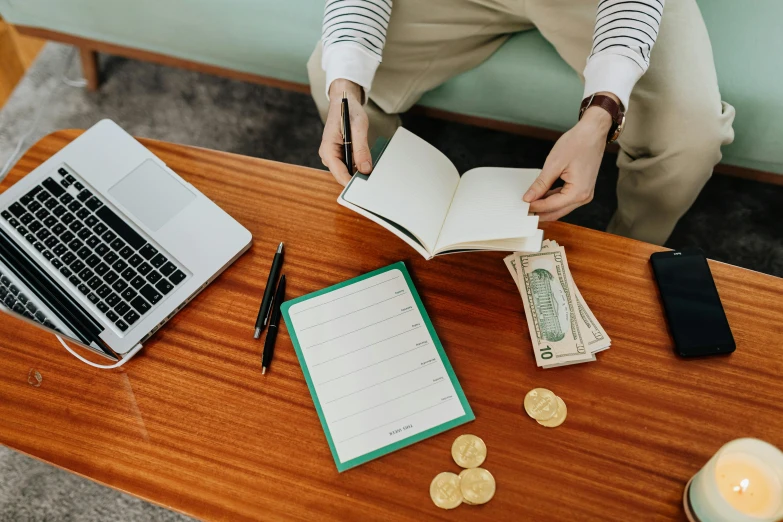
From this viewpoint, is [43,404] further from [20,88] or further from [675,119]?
[20,88]

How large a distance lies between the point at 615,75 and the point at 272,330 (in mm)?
618

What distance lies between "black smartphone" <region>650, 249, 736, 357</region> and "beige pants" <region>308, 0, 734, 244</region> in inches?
13.1

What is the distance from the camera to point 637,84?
103cm

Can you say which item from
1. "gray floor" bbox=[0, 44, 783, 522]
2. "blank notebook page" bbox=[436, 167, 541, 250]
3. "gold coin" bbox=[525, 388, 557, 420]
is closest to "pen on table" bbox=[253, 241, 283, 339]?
"blank notebook page" bbox=[436, 167, 541, 250]

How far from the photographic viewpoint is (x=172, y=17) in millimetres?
1308

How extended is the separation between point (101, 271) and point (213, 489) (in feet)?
1.11

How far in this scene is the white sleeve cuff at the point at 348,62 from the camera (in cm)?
93

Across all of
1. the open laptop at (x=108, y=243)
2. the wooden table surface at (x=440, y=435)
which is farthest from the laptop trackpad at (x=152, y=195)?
the wooden table surface at (x=440, y=435)

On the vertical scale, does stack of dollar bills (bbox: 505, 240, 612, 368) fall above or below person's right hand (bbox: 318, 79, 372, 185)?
below

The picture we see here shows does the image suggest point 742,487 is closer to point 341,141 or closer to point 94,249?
point 341,141

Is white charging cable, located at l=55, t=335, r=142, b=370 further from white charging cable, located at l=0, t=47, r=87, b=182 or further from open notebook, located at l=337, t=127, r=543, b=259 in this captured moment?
white charging cable, located at l=0, t=47, r=87, b=182

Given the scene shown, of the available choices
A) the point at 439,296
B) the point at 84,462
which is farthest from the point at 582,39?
the point at 84,462

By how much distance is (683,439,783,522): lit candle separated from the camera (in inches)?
22.5

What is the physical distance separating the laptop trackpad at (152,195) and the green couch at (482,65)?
1.75ft
